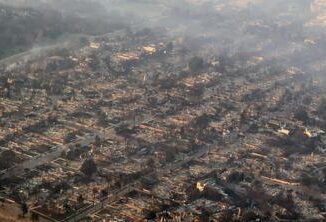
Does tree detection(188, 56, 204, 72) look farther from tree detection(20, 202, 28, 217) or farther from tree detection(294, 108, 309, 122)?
tree detection(20, 202, 28, 217)

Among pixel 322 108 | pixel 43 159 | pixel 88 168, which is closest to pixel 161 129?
pixel 88 168

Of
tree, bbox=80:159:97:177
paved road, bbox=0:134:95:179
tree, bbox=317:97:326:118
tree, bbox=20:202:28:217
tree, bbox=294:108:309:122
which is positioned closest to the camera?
tree, bbox=20:202:28:217

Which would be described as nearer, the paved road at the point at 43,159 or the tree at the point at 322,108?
the paved road at the point at 43,159

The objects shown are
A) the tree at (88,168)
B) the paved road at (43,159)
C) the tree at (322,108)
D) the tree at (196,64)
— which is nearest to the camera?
the paved road at (43,159)

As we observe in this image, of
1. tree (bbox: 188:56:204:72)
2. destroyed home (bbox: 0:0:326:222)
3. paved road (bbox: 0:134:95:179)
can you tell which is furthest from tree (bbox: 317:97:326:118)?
paved road (bbox: 0:134:95:179)

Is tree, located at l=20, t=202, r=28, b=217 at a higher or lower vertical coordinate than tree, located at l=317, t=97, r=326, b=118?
higher

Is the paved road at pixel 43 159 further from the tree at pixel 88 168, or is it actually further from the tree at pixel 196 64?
the tree at pixel 196 64

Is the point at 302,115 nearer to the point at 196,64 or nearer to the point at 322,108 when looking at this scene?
the point at 322,108

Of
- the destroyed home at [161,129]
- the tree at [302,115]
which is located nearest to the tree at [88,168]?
the destroyed home at [161,129]
